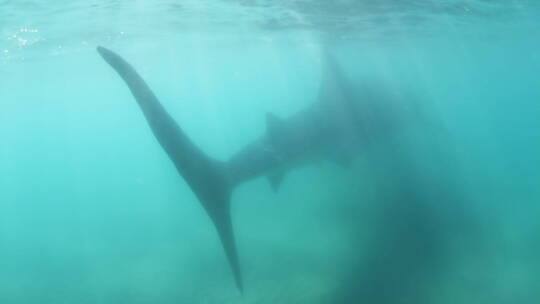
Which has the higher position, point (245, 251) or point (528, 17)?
point (528, 17)

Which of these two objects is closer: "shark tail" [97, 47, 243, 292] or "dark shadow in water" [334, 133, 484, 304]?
"shark tail" [97, 47, 243, 292]

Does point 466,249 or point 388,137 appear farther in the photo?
point 466,249

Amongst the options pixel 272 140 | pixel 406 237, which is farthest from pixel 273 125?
pixel 406 237

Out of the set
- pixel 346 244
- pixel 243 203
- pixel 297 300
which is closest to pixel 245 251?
pixel 346 244

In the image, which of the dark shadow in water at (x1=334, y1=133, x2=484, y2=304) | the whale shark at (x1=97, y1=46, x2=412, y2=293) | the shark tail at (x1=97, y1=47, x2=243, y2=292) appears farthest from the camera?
the dark shadow in water at (x1=334, y1=133, x2=484, y2=304)

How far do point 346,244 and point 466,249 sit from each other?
459 centimetres

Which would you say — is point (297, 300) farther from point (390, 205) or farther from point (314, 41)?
point (314, 41)

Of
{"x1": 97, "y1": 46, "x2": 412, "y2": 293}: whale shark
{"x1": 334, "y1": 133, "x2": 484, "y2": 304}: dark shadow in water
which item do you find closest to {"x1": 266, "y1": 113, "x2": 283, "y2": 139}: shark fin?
{"x1": 97, "y1": 46, "x2": 412, "y2": 293}: whale shark

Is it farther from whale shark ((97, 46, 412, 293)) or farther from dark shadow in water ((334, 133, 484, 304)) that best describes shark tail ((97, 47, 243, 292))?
dark shadow in water ((334, 133, 484, 304))

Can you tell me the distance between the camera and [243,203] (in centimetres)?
3519

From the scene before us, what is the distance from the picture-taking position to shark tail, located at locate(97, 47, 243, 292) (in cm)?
658

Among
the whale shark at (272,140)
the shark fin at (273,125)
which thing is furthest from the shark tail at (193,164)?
the shark fin at (273,125)

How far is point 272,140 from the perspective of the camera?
896 centimetres

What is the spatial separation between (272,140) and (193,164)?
203cm
